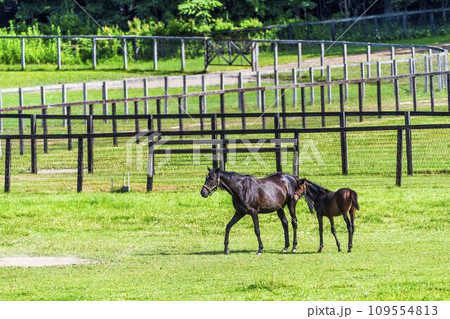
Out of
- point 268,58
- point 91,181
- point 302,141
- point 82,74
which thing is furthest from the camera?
point 268,58

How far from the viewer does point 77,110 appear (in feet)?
152

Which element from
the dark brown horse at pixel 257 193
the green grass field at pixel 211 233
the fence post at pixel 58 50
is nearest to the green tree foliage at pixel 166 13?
the fence post at pixel 58 50

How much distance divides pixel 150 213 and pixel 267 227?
256cm

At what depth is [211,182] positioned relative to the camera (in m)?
20.0

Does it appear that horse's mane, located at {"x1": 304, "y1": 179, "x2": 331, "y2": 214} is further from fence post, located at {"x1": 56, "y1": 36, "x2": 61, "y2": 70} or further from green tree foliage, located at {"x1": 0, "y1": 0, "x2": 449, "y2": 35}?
green tree foliage, located at {"x1": 0, "y1": 0, "x2": 449, "y2": 35}

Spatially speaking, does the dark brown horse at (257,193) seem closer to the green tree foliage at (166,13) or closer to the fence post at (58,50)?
the fence post at (58,50)

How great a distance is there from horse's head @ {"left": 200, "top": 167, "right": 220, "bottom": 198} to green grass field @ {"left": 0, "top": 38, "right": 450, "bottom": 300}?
0.95 metres

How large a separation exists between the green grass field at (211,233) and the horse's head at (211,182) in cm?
95

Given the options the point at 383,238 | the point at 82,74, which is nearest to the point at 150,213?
the point at 383,238

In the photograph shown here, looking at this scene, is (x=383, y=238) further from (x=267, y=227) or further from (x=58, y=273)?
(x=58, y=273)

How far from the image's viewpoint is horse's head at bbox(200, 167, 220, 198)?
19.8 metres
